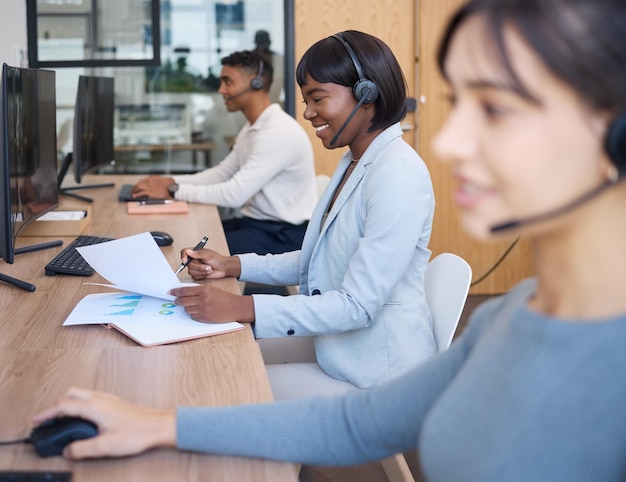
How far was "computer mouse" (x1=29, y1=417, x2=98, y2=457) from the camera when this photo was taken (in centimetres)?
96

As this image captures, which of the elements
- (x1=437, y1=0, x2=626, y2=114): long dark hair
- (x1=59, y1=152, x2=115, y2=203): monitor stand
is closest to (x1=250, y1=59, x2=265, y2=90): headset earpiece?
(x1=59, y1=152, x2=115, y2=203): monitor stand

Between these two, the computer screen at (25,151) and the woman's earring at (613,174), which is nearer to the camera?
the woman's earring at (613,174)

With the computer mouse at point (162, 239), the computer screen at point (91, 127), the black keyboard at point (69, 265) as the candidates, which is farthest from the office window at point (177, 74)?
the black keyboard at point (69, 265)

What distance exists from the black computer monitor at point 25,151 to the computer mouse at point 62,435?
1032 mm

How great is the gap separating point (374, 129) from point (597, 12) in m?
1.28

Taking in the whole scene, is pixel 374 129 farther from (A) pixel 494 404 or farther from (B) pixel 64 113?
(B) pixel 64 113

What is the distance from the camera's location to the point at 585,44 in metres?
0.63

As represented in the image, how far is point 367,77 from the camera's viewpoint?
1.85 m

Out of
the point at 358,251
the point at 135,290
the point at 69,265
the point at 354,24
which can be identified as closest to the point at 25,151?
the point at 69,265

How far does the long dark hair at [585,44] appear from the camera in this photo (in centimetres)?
63

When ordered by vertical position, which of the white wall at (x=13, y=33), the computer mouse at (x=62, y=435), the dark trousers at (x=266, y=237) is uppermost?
the white wall at (x=13, y=33)

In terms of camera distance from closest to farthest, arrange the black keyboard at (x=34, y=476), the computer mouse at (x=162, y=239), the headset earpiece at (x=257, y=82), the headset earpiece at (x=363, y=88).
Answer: the black keyboard at (x=34, y=476) < the headset earpiece at (x=363, y=88) < the computer mouse at (x=162, y=239) < the headset earpiece at (x=257, y=82)

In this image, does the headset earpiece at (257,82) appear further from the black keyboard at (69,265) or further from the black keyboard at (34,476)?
the black keyboard at (34,476)

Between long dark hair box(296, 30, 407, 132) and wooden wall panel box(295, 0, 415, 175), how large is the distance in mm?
2470
